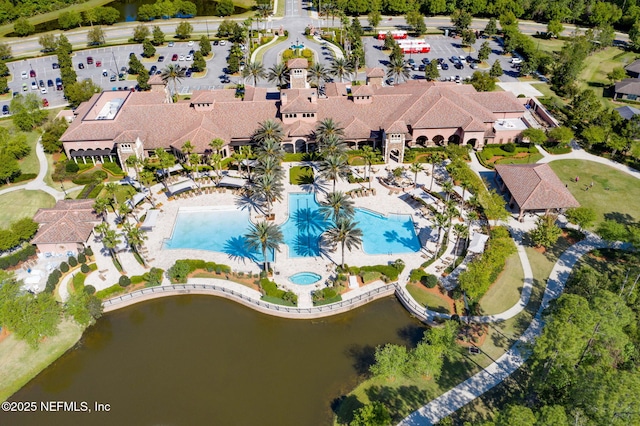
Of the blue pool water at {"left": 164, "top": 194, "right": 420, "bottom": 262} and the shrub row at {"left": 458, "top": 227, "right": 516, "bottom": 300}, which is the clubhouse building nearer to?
the blue pool water at {"left": 164, "top": 194, "right": 420, "bottom": 262}

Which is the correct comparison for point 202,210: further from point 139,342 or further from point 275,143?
point 139,342

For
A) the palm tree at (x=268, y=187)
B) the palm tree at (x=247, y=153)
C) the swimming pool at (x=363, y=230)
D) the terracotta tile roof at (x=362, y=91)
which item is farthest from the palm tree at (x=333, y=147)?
the terracotta tile roof at (x=362, y=91)

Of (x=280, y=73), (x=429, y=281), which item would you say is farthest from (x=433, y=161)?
(x=280, y=73)

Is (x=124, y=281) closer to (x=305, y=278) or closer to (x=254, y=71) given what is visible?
(x=305, y=278)

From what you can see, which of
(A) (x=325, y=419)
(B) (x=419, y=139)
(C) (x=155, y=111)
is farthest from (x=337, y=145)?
(A) (x=325, y=419)

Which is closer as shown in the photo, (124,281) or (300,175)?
(124,281)

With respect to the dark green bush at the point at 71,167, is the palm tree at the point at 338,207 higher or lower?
higher

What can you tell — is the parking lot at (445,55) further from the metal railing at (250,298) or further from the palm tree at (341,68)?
the metal railing at (250,298)
